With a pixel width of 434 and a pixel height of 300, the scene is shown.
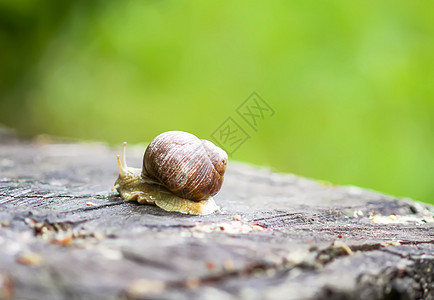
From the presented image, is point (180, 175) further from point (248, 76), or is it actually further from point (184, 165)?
point (248, 76)

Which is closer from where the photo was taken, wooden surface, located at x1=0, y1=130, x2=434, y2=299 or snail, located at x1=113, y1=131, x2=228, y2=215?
wooden surface, located at x1=0, y1=130, x2=434, y2=299

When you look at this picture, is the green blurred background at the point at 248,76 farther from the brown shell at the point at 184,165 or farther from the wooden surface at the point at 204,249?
the brown shell at the point at 184,165

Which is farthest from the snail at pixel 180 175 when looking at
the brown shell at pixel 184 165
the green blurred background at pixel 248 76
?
the green blurred background at pixel 248 76

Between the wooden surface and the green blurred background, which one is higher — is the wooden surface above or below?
below

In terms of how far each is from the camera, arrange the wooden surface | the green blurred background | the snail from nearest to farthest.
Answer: the wooden surface < the snail < the green blurred background

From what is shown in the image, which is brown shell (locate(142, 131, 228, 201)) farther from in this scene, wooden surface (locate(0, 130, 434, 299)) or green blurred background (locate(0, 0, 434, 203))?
green blurred background (locate(0, 0, 434, 203))

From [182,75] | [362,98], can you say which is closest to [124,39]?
[182,75]

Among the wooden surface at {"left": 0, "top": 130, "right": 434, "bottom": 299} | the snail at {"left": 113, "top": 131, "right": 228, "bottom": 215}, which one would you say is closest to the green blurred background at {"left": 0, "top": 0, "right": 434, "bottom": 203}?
the wooden surface at {"left": 0, "top": 130, "right": 434, "bottom": 299}

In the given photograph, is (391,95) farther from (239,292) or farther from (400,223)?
(239,292)

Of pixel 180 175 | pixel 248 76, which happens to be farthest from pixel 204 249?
pixel 248 76
